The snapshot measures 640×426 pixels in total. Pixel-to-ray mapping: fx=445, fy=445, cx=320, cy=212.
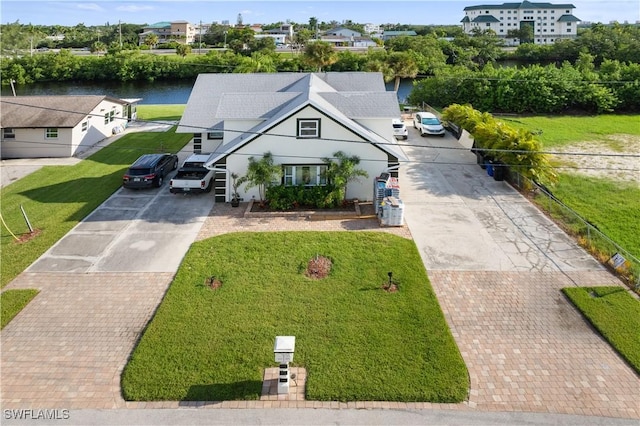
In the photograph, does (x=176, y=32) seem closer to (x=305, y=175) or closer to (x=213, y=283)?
(x=305, y=175)

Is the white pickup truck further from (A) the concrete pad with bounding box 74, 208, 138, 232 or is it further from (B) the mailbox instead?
(B) the mailbox

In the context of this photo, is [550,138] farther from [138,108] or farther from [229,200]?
[138,108]

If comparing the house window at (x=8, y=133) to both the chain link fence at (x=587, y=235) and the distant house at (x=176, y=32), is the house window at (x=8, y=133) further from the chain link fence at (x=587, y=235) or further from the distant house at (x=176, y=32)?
the distant house at (x=176, y=32)

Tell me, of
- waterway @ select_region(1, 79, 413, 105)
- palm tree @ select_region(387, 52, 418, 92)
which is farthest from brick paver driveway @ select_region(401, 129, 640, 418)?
waterway @ select_region(1, 79, 413, 105)

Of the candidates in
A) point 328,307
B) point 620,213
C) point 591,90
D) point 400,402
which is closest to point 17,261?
point 328,307

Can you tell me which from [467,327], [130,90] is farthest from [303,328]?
[130,90]

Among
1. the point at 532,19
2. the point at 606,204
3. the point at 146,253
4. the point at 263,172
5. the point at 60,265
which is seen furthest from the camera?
the point at 532,19
